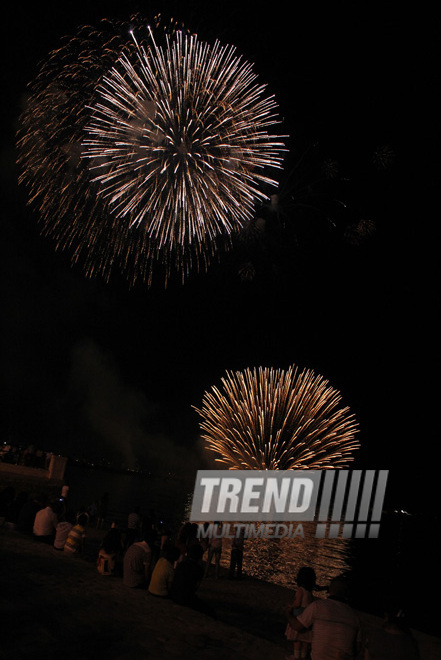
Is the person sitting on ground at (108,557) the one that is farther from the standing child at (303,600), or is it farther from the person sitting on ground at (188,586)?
the standing child at (303,600)

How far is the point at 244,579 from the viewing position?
1617cm

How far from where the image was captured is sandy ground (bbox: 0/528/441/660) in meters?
6.40

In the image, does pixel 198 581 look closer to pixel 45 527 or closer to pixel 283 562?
pixel 45 527

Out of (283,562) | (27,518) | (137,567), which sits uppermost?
(137,567)

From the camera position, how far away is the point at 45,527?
44.3 ft

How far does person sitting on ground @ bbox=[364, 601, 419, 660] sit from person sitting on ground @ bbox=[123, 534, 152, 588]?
5.27m

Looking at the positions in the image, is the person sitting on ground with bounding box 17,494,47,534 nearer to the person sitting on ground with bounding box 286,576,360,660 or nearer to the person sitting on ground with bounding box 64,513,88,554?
the person sitting on ground with bounding box 64,513,88,554

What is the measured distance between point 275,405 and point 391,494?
6708 inches

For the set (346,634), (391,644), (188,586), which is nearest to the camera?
(346,634)

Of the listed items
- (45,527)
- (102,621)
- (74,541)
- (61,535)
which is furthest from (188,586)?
(45,527)

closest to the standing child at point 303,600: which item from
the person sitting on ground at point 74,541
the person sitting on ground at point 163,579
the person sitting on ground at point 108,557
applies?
the person sitting on ground at point 163,579

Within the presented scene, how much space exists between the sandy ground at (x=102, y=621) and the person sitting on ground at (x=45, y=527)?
1317mm

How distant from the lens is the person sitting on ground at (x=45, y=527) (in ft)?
44.1

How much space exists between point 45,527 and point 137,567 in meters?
4.43
